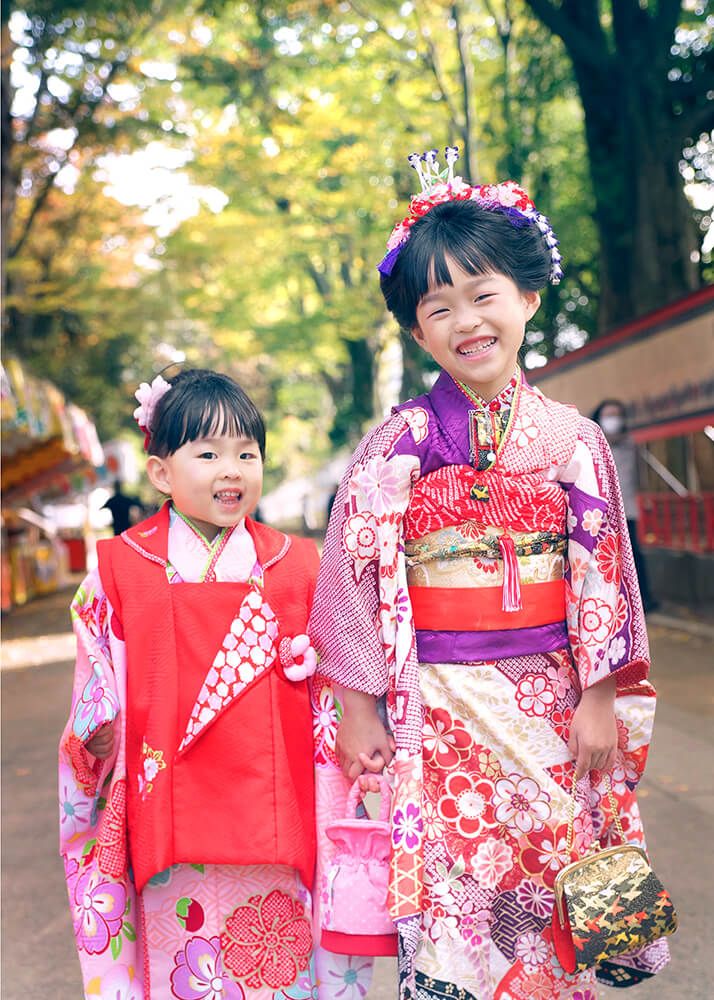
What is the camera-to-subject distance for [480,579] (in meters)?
2.28

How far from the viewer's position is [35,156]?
489 inches

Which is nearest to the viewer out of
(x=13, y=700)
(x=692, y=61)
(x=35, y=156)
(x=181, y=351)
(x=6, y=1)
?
(x=13, y=700)

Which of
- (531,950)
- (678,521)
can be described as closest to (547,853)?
(531,950)

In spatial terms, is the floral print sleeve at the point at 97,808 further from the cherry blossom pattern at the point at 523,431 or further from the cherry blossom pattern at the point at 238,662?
the cherry blossom pattern at the point at 523,431

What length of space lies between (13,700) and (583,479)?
6.35 metres

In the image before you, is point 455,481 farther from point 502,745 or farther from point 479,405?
point 502,745

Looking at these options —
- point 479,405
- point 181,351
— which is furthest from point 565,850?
point 181,351

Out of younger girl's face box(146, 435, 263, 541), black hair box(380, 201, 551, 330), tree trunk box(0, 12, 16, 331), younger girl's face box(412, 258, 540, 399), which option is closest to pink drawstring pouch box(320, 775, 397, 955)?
younger girl's face box(146, 435, 263, 541)

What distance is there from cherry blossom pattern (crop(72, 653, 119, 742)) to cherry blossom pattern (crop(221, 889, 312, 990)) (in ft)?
1.78

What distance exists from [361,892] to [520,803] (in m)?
0.37

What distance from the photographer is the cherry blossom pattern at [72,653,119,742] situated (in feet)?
8.11

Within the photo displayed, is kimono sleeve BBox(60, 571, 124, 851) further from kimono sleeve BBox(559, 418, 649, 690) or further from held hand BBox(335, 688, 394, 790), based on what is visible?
kimono sleeve BBox(559, 418, 649, 690)

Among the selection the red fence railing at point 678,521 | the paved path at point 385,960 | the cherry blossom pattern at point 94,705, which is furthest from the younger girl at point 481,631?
the red fence railing at point 678,521

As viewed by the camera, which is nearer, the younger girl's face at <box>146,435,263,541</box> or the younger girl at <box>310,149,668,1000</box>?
the younger girl at <box>310,149,668,1000</box>
